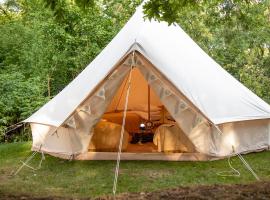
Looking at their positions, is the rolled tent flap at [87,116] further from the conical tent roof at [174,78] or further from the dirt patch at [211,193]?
the dirt patch at [211,193]

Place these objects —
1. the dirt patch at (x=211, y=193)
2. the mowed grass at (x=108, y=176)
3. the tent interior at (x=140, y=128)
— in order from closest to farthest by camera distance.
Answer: the dirt patch at (x=211, y=193)
the mowed grass at (x=108, y=176)
the tent interior at (x=140, y=128)

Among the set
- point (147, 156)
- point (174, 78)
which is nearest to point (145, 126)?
point (147, 156)

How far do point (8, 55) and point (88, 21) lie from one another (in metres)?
2.49

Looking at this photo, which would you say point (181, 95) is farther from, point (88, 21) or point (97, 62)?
point (88, 21)

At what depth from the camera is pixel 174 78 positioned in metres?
6.01

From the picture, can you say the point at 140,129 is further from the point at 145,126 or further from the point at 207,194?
the point at 207,194

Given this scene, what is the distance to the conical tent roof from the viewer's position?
236 inches

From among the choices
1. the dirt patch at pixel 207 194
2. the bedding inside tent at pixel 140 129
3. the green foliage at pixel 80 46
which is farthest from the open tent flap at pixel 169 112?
the green foliage at pixel 80 46

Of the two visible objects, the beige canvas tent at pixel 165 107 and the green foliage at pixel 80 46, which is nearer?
the beige canvas tent at pixel 165 107

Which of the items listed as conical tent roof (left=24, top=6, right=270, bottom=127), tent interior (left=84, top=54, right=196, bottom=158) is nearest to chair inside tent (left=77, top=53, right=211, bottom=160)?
tent interior (left=84, top=54, right=196, bottom=158)

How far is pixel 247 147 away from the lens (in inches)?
255

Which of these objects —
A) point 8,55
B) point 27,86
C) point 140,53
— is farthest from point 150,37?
point 8,55

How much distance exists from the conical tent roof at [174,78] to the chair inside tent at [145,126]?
0.35 feet

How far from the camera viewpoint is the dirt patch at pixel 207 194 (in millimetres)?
3932
